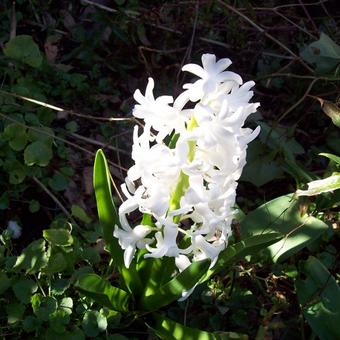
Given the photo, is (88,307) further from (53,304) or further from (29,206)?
(29,206)

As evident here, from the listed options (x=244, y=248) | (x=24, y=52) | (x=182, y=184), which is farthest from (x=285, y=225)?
(x=24, y=52)

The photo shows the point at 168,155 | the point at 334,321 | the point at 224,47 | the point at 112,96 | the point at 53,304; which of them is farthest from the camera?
the point at 224,47

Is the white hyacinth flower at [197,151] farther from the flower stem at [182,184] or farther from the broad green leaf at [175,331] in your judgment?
the broad green leaf at [175,331]

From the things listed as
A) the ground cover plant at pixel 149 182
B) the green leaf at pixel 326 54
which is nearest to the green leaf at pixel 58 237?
the ground cover plant at pixel 149 182

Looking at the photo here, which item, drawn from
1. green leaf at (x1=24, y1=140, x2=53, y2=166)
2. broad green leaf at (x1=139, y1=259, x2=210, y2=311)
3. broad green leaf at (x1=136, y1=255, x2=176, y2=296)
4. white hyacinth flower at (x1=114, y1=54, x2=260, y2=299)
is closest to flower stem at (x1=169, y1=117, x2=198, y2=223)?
white hyacinth flower at (x1=114, y1=54, x2=260, y2=299)

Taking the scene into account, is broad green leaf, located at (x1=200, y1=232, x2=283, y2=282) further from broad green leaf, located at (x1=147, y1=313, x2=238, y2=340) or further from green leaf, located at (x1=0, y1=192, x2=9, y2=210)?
green leaf, located at (x1=0, y1=192, x2=9, y2=210)

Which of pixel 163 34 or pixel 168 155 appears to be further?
pixel 163 34

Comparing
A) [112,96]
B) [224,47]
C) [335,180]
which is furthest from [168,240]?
[224,47]
